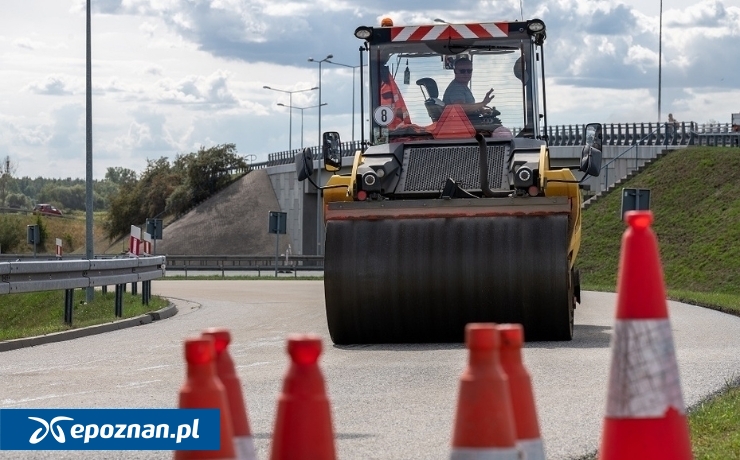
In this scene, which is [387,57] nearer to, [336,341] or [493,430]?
[336,341]

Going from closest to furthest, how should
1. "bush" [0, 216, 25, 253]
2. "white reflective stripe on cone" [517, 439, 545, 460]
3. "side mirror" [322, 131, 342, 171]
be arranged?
"white reflective stripe on cone" [517, 439, 545, 460] → "side mirror" [322, 131, 342, 171] → "bush" [0, 216, 25, 253]

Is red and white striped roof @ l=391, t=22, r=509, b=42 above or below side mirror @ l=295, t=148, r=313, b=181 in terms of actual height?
above

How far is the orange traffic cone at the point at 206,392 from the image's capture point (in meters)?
3.99

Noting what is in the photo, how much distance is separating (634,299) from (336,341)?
9.19m

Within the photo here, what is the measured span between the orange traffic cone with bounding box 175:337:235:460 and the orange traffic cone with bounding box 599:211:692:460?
4.39 feet

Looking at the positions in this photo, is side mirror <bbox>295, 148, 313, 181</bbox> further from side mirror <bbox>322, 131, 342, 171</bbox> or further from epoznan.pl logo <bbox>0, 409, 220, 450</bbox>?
epoznan.pl logo <bbox>0, 409, 220, 450</bbox>

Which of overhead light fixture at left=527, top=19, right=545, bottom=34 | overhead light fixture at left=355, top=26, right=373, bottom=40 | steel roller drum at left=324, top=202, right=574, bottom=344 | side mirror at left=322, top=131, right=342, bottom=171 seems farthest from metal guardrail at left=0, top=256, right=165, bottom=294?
overhead light fixture at left=527, top=19, right=545, bottom=34

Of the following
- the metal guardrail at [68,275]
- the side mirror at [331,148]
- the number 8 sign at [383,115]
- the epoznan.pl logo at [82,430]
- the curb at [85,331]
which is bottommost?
the curb at [85,331]

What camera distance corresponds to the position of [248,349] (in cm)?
1359

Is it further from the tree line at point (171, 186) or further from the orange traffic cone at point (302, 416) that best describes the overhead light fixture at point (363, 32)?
the tree line at point (171, 186)

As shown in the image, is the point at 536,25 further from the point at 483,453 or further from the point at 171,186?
the point at 171,186

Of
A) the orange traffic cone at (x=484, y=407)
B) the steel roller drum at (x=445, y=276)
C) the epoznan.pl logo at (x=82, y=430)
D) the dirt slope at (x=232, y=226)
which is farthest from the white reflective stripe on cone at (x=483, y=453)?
the dirt slope at (x=232, y=226)

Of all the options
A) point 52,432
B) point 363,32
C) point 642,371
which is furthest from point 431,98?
point 642,371

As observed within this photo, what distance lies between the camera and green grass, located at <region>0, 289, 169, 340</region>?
17.0 meters
